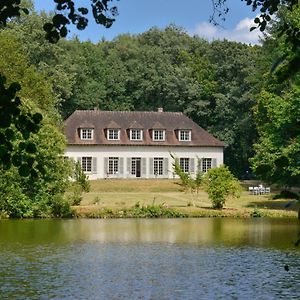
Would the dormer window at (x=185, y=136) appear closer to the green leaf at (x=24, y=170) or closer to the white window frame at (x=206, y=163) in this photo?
the white window frame at (x=206, y=163)

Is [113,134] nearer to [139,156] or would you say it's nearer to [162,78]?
[139,156]

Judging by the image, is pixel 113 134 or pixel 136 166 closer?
pixel 113 134

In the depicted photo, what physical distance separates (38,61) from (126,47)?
16943 mm

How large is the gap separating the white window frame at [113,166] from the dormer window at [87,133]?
188 cm

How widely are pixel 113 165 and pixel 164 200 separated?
12653 millimetres

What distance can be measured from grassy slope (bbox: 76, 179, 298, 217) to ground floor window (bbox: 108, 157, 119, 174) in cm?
261

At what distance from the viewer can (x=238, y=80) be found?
54719 millimetres

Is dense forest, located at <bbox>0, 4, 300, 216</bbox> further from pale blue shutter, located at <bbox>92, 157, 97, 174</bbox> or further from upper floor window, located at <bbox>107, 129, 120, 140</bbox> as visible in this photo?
pale blue shutter, located at <bbox>92, 157, 97, 174</bbox>

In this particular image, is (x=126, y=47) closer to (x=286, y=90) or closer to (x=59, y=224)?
(x=286, y=90)

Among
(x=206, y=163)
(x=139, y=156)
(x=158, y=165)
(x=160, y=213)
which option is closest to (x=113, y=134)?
(x=139, y=156)

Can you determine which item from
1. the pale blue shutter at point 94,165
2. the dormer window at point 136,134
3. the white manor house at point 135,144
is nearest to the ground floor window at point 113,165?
the white manor house at point 135,144

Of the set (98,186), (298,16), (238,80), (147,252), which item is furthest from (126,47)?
(147,252)

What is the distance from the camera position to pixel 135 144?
48.9 meters

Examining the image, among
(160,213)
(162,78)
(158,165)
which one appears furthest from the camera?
(162,78)
